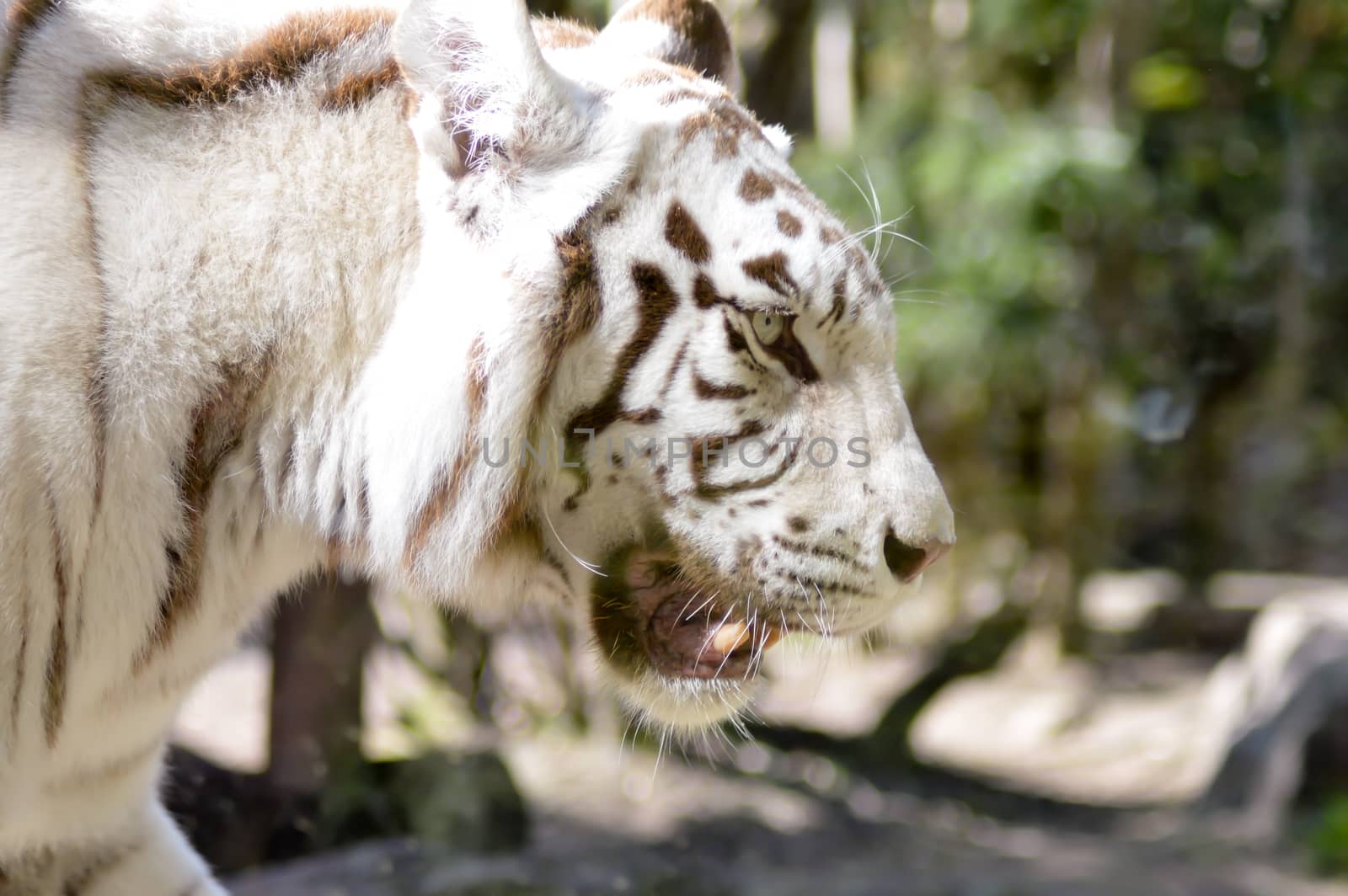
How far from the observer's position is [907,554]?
145 centimetres

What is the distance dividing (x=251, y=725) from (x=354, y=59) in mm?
3033

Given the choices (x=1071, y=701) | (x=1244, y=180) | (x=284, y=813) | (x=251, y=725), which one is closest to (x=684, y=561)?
(x=284, y=813)

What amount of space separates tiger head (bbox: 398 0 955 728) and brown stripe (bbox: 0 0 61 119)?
0.40 m

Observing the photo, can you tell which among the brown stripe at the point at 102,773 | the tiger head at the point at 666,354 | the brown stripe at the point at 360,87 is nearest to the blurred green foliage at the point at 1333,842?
the tiger head at the point at 666,354

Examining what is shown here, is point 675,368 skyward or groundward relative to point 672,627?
skyward

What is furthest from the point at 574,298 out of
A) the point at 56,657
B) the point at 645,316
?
the point at 56,657

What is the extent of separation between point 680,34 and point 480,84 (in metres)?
0.48

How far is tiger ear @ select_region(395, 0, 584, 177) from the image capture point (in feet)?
4.25

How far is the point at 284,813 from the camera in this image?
2504 mm

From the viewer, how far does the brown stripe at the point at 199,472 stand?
4.41ft

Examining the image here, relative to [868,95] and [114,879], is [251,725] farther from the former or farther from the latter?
[868,95]

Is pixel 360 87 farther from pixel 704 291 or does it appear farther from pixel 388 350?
pixel 704 291

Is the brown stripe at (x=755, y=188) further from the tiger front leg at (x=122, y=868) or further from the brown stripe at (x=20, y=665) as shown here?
the tiger front leg at (x=122, y=868)

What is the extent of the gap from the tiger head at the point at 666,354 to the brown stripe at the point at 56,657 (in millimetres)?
422
